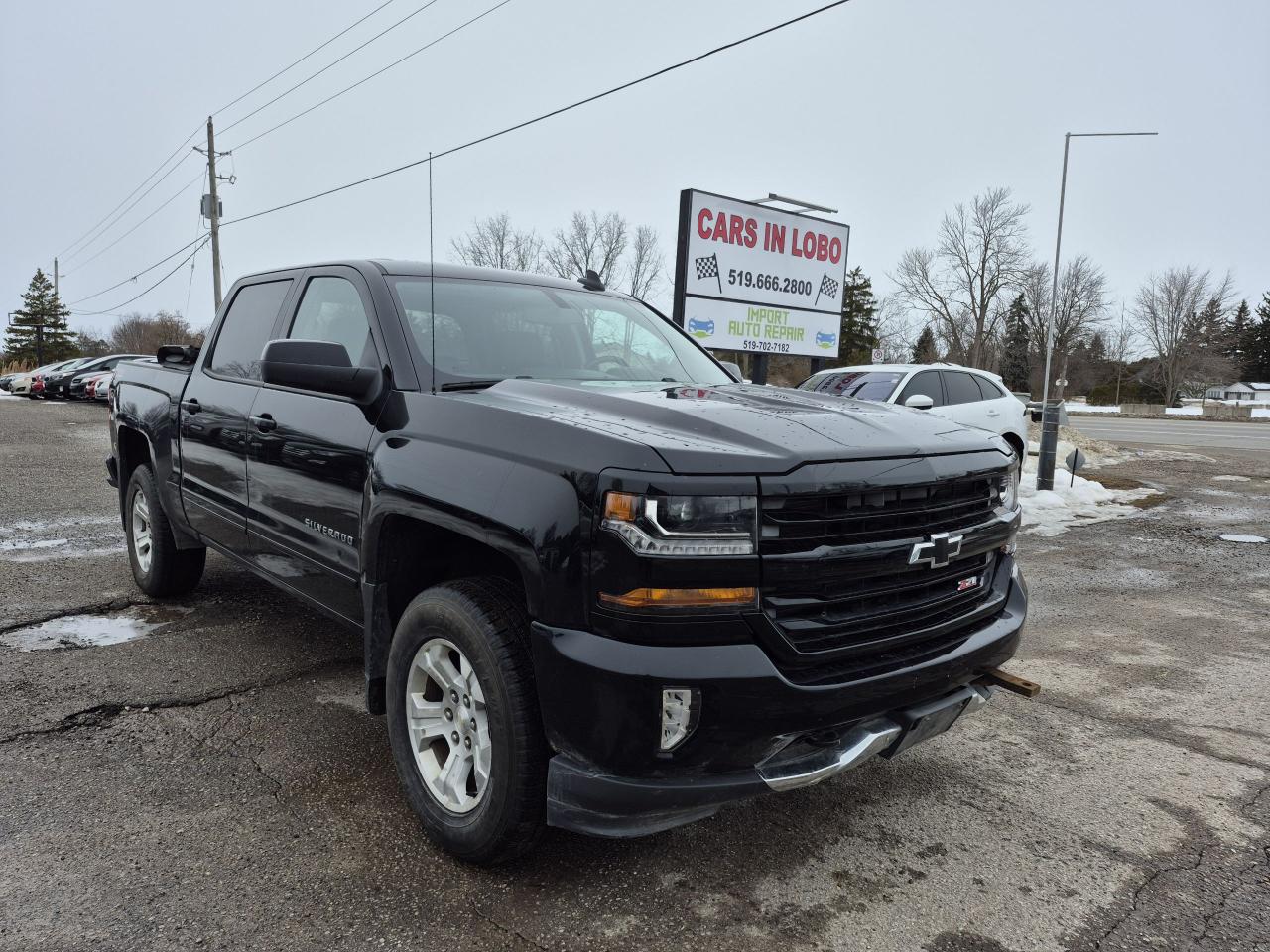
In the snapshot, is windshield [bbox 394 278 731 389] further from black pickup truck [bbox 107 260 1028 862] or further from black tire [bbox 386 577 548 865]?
black tire [bbox 386 577 548 865]

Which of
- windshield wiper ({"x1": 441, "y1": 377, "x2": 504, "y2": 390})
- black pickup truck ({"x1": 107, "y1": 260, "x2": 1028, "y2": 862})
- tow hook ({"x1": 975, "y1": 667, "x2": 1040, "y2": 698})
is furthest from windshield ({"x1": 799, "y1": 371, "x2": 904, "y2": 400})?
windshield wiper ({"x1": 441, "y1": 377, "x2": 504, "y2": 390})

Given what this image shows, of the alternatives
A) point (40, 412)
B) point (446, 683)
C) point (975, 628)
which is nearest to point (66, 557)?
point (446, 683)

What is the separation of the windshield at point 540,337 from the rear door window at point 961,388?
7.34 metres

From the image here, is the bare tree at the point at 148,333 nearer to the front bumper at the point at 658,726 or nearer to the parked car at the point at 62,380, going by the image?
the parked car at the point at 62,380

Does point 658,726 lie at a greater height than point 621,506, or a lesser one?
lesser

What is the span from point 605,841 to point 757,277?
931 centimetres

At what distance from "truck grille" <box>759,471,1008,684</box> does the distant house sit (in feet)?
299

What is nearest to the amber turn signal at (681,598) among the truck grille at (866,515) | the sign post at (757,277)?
the truck grille at (866,515)

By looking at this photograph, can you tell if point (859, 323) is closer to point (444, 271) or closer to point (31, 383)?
point (31, 383)

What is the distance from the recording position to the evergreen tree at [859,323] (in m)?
66.7

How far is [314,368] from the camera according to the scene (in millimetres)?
2918

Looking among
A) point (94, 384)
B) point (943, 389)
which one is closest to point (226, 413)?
point (943, 389)

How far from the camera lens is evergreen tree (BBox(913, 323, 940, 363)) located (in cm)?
7025

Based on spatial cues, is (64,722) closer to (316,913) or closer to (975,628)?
(316,913)
